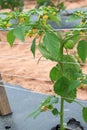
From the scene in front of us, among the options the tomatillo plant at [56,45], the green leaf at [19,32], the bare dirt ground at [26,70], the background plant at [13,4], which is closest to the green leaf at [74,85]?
the tomatillo plant at [56,45]

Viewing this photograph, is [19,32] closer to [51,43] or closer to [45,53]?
[51,43]

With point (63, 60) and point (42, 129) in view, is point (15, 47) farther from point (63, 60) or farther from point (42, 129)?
point (63, 60)

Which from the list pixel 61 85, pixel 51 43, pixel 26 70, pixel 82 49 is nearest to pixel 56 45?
pixel 51 43

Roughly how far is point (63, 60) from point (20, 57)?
10.5ft

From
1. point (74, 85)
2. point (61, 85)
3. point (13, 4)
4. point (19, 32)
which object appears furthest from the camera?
point (13, 4)

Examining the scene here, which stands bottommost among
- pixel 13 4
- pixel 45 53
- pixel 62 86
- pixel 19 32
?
pixel 13 4

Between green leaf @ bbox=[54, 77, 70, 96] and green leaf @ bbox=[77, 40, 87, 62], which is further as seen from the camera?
green leaf @ bbox=[54, 77, 70, 96]

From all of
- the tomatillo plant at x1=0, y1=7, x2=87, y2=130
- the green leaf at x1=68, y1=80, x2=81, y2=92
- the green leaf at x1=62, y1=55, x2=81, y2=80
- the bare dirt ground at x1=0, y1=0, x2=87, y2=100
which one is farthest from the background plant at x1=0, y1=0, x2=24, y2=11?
the green leaf at x1=68, y1=80, x2=81, y2=92

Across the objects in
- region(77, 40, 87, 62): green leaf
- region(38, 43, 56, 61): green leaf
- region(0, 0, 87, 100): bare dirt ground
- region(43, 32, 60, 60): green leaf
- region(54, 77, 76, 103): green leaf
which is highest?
region(43, 32, 60, 60): green leaf

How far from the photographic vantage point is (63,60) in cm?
166

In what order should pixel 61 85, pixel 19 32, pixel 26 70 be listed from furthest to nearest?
pixel 26 70, pixel 61 85, pixel 19 32

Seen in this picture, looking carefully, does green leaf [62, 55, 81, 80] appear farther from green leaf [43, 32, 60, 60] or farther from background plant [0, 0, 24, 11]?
background plant [0, 0, 24, 11]

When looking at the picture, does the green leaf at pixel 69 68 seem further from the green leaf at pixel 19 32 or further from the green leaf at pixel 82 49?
the green leaf at pixel 19 32

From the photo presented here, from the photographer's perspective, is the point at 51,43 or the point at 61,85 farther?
the point at 61,85
